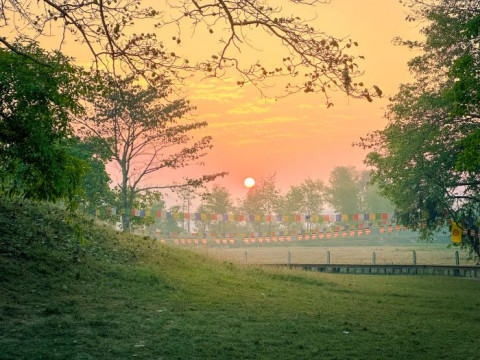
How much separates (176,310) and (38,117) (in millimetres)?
5614

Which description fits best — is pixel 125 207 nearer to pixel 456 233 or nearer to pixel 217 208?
pixel 456 233

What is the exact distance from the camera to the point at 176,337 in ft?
31.5

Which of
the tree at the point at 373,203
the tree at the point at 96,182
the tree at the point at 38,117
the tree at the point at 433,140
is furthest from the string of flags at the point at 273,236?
the tree at the point at 38,117

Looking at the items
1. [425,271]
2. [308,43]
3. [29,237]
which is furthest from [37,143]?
[425,271]

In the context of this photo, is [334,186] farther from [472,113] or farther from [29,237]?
[29,237]

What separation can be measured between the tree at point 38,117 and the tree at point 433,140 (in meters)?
18.3

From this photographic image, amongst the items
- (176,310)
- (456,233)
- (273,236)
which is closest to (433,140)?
(456,233)

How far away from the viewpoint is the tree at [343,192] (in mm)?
→ 104812

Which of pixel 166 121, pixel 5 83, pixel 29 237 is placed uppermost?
pixel 166 121

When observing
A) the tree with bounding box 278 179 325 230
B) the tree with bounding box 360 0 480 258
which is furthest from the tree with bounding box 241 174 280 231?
the tree with bounding box 360 0 480 258

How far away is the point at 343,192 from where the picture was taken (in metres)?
→ 105

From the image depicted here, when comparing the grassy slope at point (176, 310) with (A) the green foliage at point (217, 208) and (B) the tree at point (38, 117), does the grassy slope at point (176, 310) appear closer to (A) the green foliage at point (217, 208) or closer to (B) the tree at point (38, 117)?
(B) the tree at point (38, 117)

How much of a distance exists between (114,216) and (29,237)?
75.7 feet

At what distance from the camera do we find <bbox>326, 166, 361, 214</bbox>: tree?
105 metres
